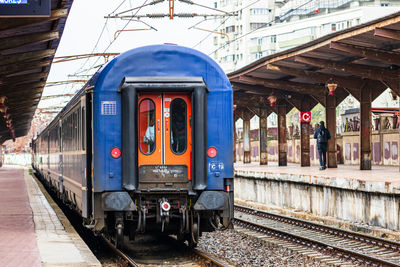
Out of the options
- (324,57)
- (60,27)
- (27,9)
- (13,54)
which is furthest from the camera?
(324,57)

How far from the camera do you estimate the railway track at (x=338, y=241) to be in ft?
Answer: 35.9

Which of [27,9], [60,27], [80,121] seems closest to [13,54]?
[60,27]

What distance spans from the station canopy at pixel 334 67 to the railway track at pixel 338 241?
460 cm

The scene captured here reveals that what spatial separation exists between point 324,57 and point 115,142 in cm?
1100

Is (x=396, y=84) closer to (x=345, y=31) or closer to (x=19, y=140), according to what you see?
(x=345, y=31)

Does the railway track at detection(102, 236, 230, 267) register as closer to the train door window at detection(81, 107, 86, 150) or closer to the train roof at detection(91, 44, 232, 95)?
the train door window at detection(81, 107, 86, 150)

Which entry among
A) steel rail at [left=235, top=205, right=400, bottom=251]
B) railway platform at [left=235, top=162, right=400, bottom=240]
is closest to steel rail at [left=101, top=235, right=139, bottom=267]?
steel rail at [left=235, top=205, right=400, bottom=251]

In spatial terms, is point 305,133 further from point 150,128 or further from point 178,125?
point 150,128

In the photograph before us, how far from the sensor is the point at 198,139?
10031 millimetres

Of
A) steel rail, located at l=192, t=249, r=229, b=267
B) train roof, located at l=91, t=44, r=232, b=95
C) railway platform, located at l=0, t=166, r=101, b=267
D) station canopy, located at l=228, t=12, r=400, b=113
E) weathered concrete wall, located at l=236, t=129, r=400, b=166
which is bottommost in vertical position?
steel rail, located at l=192, t=249, r=229, b=267

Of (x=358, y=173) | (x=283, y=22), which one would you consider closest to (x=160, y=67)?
(x=358, y=173)

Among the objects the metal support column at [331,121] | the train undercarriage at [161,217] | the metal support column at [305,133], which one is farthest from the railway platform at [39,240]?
the metal support column at [305,133]

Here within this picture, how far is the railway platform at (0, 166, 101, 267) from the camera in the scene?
873 cm

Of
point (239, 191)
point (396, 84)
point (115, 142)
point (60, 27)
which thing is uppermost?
point (60, 27)
